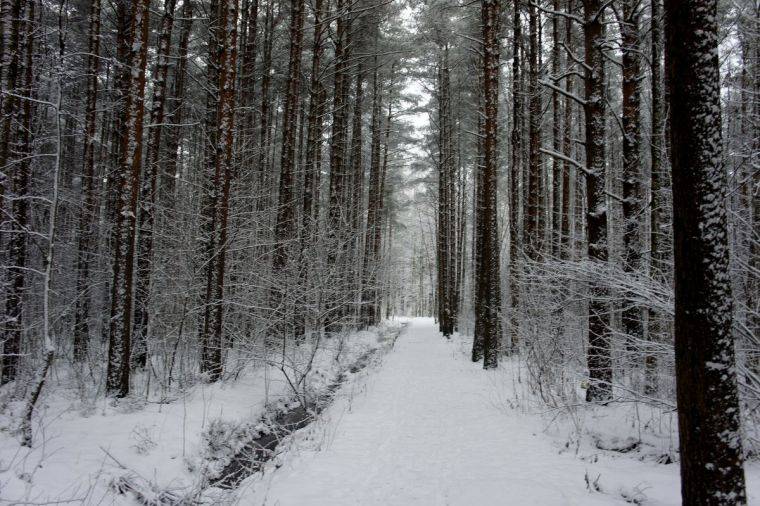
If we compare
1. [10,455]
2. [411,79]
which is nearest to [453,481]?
[10,455]

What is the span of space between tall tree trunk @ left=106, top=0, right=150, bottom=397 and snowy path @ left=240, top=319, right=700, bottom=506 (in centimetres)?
370

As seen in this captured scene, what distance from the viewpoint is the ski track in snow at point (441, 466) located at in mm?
4121

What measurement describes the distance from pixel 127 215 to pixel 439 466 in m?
6.36

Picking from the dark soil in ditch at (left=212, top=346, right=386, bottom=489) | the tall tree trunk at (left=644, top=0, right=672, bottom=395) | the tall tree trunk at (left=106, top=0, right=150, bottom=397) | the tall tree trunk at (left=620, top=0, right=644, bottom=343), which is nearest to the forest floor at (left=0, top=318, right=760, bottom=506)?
the dark soil in ditch at (left=212, top=346, right=386, bottom=489)

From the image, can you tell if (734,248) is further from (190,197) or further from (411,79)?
(411,79)

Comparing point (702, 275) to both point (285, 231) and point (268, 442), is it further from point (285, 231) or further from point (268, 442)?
point (285, 231)

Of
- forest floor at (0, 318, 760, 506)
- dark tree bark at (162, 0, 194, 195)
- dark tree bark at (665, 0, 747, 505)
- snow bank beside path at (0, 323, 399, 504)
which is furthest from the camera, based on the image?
dark tree bark at (162, 0, 194, 195)

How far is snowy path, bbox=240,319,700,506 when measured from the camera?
13.6ft

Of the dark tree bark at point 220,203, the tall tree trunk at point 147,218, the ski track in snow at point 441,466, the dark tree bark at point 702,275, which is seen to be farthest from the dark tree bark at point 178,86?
the dark tree bark at point 702,275

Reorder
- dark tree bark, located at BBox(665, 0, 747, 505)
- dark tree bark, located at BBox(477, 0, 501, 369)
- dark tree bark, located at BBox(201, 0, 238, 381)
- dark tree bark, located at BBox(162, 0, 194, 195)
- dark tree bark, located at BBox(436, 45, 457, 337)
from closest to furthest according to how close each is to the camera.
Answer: dark tree bark, located at BBox(665, 0, 747, 505), dark tree bark, located at BBox(201, 0, 238, 381), dark tree bark, located at BBox(477, 0, 501, 369), dark tree bark, located at BBox(162, 0, 194, 195), dark tree bark, located at BBox(436, 45, 457, 337)

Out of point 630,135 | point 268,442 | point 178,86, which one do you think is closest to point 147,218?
point 268,442

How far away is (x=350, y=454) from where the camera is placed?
543cm

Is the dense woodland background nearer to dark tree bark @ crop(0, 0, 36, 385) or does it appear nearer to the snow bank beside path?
dark tree bark @ crop(0, 0, 36, 385)

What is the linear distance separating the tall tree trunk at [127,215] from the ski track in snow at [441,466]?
360 cm
